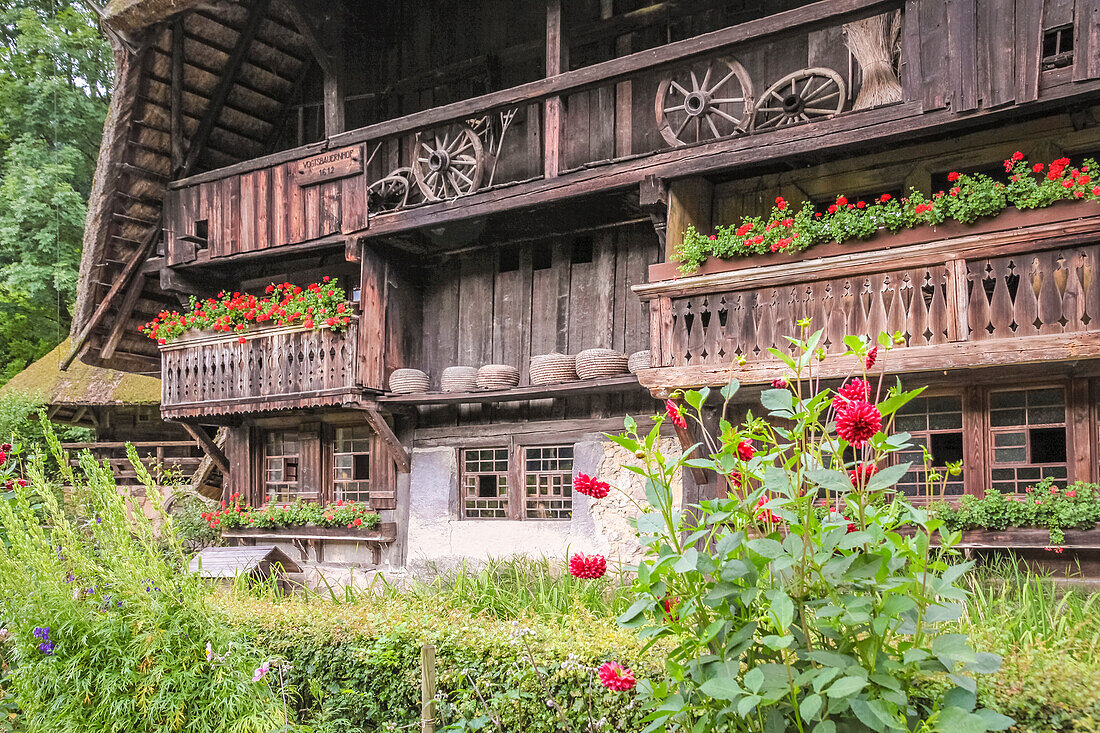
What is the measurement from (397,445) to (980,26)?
767 centimetres

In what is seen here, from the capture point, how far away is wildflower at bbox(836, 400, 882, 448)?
9.53ft

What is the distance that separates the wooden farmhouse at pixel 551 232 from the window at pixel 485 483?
4 centimetres

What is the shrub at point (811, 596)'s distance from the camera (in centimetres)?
296

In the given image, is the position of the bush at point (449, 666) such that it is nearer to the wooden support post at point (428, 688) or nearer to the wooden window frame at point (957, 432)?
the wooden support post at point (428, 688)

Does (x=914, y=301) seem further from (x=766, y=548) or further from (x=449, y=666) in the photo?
(x=766, y=548)

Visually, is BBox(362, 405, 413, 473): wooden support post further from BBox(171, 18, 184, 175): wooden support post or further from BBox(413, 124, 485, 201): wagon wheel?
BBox(171, 18, 184, 175): wooden support post

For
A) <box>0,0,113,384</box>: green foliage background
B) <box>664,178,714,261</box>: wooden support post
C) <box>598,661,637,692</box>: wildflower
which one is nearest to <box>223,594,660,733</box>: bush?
<box>598,661,637,692</box>: wildflower

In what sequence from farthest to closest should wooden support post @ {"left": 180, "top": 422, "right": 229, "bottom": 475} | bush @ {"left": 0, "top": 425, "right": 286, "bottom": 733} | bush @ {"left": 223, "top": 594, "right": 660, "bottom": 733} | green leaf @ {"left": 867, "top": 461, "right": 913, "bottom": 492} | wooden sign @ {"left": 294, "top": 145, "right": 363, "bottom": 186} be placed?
wooden support post @ {"left": 180, "top": 422, "right": 229, "bottom": 475}
wooden sign @ {"left": 294, "top": 145, "right": 363, "bottom": 186}
bush @ {"left": 0, "top": 425, "right": 286, "bottom": 733}
bush @ {"left": 223, "top": 594, "right": 660, "bottom": 733}
green leaf @ {"left": 867, "top": 461, "right": 913, "bottom": 492}

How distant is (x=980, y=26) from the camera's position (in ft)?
23.5

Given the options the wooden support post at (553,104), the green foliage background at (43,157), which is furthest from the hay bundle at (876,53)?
the green foliage background at (43,157)

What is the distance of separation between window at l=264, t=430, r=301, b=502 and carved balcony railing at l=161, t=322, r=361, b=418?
117cm

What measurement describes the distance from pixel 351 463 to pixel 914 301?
7650mm

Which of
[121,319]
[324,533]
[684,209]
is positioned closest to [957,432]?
[684,209]

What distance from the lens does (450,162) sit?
10.0 meters
